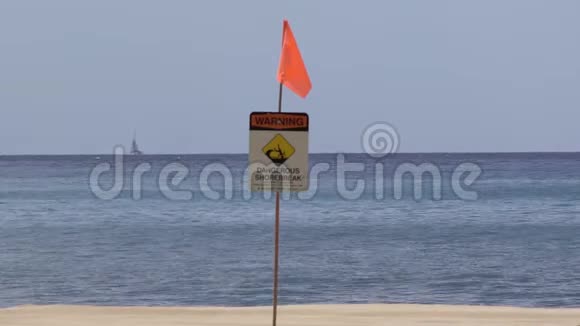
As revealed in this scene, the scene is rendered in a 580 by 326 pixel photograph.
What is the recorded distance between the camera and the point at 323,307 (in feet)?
51.6

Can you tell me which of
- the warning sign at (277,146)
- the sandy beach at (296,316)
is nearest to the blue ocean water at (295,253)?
the sandy beach at (296,316)

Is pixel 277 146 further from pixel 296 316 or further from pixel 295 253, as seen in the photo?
pixel 295 253

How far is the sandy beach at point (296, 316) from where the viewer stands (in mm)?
14000

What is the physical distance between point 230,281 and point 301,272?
7.09 ft

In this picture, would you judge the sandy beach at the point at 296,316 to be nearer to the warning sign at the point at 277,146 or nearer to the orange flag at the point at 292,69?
the warning sign at the point at 277,146

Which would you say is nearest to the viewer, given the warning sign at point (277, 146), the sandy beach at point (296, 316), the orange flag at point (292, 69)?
the warning sign at point (277, 146)

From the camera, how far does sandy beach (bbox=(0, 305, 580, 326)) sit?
14000 millimetres

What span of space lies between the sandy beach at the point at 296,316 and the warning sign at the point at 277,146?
3.48m

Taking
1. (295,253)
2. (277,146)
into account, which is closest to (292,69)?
(277,146)

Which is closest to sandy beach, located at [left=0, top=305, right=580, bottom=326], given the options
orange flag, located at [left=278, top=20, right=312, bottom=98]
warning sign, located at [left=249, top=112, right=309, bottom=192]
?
A: warning sign, located at [left=249, top=112, right=309, bottom=192]

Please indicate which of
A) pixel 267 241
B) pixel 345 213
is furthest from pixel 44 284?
pixel 345 213

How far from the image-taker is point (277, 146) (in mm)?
10695

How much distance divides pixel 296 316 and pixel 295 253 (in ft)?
49.5

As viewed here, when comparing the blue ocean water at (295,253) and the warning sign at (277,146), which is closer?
the warning sign at (277,146)
